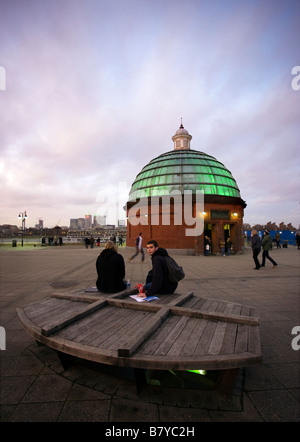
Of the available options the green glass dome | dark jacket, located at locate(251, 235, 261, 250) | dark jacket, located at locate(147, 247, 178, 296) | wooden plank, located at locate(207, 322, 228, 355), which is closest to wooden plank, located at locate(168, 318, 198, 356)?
wooden plank, located at locate(207, 322, 228, 355)

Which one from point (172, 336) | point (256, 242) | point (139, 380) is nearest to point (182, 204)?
point (256, 242)

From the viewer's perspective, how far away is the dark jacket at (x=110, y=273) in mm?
4438

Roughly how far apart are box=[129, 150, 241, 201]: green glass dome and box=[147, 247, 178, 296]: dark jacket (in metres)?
20.0

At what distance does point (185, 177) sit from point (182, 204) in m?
4.49

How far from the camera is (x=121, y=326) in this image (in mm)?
2975

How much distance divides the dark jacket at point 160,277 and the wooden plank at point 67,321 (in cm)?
100

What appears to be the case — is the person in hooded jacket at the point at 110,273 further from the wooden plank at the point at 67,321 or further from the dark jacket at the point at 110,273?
the wooden plank at the point at 67,321

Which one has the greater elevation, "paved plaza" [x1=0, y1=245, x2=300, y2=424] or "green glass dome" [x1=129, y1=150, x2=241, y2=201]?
"green glass dome" [x1=129, y1=150, x2=241, y2=201]

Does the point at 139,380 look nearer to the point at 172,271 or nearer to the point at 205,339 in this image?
the point at 205,339

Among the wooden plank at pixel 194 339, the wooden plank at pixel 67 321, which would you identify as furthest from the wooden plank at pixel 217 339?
the wooden plank at pixel 67 321

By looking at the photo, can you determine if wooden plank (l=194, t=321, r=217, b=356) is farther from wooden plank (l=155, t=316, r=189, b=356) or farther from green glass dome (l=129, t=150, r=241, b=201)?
green glass dome (l=129, t=150, r=241, b=201)

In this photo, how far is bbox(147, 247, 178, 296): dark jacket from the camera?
162 inches

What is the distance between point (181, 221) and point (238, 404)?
19.6 meters
